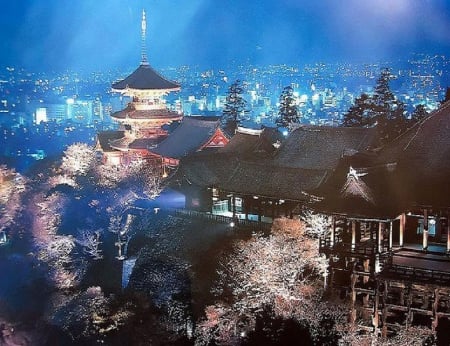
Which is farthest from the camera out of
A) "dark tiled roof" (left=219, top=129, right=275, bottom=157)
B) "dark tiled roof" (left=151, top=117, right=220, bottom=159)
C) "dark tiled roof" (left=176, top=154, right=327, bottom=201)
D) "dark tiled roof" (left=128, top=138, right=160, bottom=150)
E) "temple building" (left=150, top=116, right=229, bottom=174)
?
"dark tiled roof" (left=128, top=138, right=160, bottom=150)

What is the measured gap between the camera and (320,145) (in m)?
27.4

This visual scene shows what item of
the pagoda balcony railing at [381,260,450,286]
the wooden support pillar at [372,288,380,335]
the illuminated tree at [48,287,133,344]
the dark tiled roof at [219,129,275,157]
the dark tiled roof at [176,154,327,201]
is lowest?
the illuminated tree at [48,287,133,344]

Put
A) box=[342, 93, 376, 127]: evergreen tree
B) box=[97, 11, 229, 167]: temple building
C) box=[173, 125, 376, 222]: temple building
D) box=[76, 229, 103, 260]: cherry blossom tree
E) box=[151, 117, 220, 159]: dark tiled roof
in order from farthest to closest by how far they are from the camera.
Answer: box=[342, 93, 376, 127]: evergreen tree
box=[97, 11, 229, 167]: temple building
box=[151, 117, 220, 159]: dark tiled roof
box=[76, 229, 103, 260]: cherry blossom tree
box=[173, 125, 376, 222]: temple building

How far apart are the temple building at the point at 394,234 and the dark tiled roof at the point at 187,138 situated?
14229 mm

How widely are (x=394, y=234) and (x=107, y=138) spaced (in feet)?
78.0

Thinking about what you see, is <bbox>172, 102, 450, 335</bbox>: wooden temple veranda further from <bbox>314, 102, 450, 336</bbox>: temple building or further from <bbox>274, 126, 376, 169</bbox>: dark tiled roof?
<bbox>274, 126, 376, 169</bbox>: dark tiled roof

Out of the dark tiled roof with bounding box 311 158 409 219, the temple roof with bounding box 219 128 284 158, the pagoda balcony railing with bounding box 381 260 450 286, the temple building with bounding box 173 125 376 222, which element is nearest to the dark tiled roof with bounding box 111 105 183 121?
the temple roof with bounding box 219 128 284 158

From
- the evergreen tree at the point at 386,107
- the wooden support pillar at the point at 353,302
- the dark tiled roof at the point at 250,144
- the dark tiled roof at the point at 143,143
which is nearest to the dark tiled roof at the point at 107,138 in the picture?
the dark tiled roof at the point at 143,143

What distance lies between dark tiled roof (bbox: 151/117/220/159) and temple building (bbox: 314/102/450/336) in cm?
1423

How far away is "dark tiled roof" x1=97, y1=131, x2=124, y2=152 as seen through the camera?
126ft

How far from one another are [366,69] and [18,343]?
118416 mm

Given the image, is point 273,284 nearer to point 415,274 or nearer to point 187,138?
point 415,274

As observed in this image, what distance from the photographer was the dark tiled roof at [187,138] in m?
33.4

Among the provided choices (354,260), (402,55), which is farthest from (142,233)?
(402,55)
